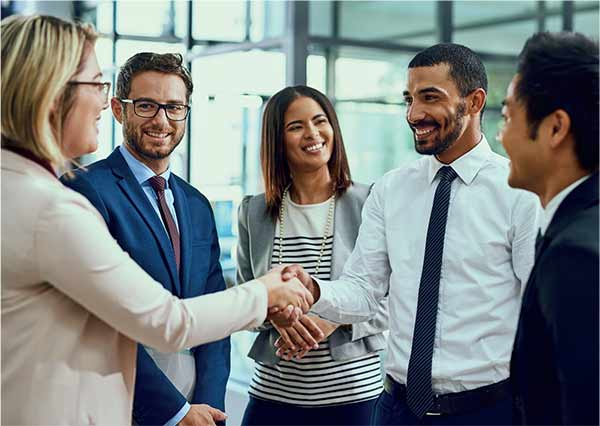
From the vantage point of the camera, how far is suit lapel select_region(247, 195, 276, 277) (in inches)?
108

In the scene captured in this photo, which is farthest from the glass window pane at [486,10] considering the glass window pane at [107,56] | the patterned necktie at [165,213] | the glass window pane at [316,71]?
the patterned necktie at [165,213]

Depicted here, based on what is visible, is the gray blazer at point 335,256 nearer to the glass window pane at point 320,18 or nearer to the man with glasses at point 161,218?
the man with glasses at point 161,218

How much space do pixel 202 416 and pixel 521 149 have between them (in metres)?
1.18

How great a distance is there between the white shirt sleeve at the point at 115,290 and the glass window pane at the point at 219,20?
16.9 ft

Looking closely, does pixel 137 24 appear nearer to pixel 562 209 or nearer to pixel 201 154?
pixel 201 154

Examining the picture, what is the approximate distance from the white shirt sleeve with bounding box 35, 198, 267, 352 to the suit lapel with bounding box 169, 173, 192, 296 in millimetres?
621

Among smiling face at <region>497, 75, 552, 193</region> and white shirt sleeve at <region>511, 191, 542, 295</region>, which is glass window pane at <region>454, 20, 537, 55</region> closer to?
white shirt sleeve at <region>511, 191, 542, 295</region>

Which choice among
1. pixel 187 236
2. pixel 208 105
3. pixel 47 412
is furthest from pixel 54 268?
pixel 208 105

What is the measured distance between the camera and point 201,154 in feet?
23.4

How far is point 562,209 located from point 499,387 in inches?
28.0

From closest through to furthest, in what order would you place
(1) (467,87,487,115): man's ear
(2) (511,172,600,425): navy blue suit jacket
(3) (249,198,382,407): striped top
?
(2) (511,172,600,425): navy blue suit jacket, (1) (467,87,487,115): man's ear, (3) (249,198,382,407): striped top

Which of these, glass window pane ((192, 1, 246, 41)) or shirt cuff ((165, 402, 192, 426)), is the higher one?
glass window pane ((192, 1, 246, 41))

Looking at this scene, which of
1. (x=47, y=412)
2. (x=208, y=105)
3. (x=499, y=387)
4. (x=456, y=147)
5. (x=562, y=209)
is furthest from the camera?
(x=208, y=105)

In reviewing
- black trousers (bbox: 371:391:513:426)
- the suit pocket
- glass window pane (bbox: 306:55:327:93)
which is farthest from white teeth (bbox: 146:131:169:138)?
glass window pane (bbox: 306:55:327:93)
